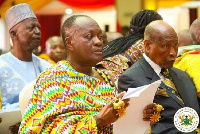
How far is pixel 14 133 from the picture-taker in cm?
364

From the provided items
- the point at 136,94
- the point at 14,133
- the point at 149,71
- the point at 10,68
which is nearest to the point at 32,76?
the point at 10,68

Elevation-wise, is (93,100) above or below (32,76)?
above

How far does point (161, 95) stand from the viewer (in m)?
3.49

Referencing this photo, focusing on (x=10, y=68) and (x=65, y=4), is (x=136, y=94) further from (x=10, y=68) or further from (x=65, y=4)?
(x=65, y=4)

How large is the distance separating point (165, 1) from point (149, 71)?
338 inches

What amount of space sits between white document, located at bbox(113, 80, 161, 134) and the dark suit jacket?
562mm

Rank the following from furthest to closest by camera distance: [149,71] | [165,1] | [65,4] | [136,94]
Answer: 1. [65,4]
2. [165,1]
3. [149,71]
4. [136,94]

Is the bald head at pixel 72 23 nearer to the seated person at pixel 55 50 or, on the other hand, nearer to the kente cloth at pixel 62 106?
the kente cloth at pixel 62 106

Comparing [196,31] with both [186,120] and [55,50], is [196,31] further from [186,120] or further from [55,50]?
[55,50]

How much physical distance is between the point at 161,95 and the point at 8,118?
1.11m

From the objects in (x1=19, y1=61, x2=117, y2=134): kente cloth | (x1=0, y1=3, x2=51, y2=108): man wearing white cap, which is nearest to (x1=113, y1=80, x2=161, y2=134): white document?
(x1=19, y1=61, x2=117, y2=134): kente cloth

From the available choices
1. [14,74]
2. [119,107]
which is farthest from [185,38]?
[119,107]

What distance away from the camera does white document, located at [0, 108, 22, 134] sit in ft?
11.5

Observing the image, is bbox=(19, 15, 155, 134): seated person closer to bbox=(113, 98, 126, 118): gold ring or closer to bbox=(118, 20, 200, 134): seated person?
bbox=(113, 98, 126, 118): gold ring
